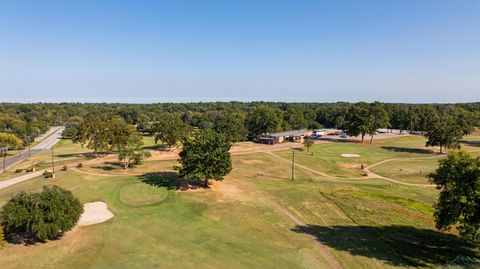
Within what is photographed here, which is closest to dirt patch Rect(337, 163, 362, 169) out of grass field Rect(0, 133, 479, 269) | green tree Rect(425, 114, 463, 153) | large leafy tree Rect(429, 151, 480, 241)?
grass field Rect(0, 133, 479, 269)

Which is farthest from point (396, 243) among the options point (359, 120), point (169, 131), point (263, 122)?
point (263, 122)

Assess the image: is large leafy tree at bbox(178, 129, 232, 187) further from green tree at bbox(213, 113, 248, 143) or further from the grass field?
green tree at bbox(213, 113, 248, 143)

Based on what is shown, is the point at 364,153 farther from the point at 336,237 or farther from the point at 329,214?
the point at 336,237

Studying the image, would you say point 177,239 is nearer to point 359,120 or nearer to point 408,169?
point 408,169

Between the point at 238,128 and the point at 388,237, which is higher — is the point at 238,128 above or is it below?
above

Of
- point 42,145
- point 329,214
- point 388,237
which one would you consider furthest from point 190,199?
point 42,145
